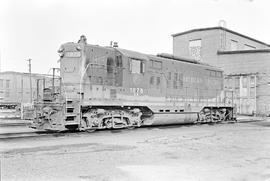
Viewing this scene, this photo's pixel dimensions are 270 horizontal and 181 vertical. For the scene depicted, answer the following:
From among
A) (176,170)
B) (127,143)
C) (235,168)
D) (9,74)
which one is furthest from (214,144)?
(9,74)

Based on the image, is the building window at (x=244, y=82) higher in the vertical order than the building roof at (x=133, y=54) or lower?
lower

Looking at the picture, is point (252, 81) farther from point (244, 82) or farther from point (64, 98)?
point (64, 98)

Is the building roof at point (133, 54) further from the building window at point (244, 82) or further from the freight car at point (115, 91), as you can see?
the building window at point (244, 82)

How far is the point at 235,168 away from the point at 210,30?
90.5ft

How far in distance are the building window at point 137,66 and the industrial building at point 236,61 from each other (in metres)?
16.8

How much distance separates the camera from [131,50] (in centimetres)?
1401

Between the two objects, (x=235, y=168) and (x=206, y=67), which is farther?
(x=206, y=67)

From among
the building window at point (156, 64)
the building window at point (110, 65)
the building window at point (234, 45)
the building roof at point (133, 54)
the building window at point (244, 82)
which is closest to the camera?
the building window at point (110, 65)

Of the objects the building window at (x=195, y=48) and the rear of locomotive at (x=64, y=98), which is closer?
the rear of locomotive at (x=64, y=98)

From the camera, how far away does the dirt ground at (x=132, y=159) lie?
18.2ft

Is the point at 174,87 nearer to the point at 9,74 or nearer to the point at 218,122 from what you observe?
the point at 218,122

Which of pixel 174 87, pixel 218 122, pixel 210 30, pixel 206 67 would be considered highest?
pixel 210 30

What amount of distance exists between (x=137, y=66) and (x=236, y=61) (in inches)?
762

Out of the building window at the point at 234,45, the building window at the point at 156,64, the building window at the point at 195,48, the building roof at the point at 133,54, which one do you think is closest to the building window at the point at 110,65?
the building roof at the point at 133,54
